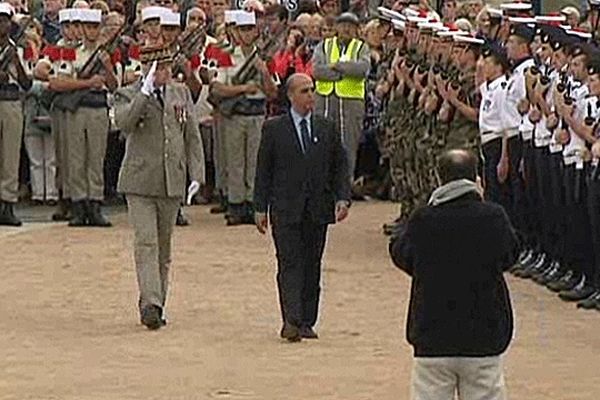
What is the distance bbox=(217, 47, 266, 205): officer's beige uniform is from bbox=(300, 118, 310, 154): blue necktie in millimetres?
7512

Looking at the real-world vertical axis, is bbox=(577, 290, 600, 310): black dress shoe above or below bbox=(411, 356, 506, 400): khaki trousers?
below

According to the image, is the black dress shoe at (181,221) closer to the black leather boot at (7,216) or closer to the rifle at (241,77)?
the rifle at (241,77)

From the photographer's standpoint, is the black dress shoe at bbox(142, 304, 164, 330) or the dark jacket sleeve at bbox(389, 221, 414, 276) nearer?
the dark jacket sleeve at bbox(389, 221, 414, 276)

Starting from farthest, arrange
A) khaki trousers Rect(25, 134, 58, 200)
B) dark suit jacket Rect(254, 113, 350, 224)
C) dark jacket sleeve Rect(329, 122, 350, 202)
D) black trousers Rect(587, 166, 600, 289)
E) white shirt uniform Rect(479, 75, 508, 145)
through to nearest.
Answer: khaki trousers Rect(25, 134, 58, 200) → white shirt uniform Rect(479, 75, 508, 145) → black trousers Rect(587, 166, 600, 289) → dark jacket sleeve Rect(329, 122, 350, 202) → dark suit jacket Rect(254, 113, 350, 224)

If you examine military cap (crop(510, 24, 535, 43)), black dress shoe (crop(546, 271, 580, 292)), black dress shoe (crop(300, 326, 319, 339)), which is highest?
military cap (crop(510, 24, 535, 43))

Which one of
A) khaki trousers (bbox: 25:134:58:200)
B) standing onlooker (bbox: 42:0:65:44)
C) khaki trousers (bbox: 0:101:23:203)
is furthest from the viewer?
standing onlooker (bbox: 42:0:65:44)

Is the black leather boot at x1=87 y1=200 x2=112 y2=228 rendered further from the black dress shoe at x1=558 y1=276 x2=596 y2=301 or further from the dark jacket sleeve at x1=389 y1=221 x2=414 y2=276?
the dark jacket sleeve at x1=389 y1=221 x2=414 y2=276

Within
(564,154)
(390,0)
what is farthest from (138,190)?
(390,0)

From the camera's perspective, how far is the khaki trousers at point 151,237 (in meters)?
14.5

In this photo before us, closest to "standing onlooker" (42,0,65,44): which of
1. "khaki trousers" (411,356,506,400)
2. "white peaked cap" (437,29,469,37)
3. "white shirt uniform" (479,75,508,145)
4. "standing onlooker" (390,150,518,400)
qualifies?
"white peaked cap" (437,29,469,37)

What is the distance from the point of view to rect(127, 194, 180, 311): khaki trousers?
14.5 metres

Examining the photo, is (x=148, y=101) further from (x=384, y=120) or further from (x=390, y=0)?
(x=390, y=0)

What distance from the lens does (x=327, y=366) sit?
12.9 m

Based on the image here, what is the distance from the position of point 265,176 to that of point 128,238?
243 inches
